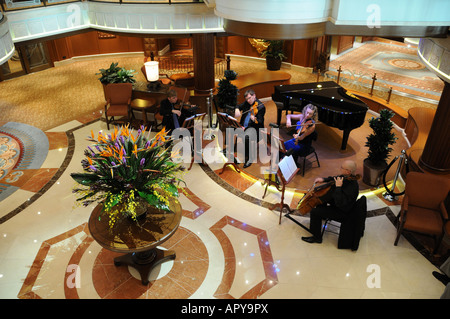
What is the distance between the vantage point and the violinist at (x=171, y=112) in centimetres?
667

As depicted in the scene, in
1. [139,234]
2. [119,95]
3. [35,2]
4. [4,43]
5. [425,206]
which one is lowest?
[425,206]

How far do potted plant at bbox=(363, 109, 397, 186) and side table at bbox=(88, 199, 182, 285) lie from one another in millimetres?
3555

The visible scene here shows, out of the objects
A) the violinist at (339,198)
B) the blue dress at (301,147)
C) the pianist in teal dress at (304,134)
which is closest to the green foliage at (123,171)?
the violinist at (339,198)

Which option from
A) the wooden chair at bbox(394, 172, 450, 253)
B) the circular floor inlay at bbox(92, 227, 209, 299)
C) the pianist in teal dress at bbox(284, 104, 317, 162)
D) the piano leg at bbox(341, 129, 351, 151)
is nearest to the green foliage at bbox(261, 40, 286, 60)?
the piano leg at bbox(341, 129, 351, 151)

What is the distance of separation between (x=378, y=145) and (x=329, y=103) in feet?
4.72

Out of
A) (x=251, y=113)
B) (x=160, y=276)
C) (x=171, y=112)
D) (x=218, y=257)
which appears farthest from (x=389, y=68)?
(x=160, y=276)

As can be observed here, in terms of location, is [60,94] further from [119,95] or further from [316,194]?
[316,194]

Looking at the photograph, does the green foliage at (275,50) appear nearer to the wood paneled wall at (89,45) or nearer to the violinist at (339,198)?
the wood paneled wall at (89,45)

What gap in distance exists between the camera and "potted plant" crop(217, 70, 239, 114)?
7.69 m

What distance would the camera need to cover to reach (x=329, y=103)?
6.91 m

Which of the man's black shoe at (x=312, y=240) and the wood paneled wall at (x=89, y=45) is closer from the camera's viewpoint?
the man's black shoe at (x=312, y=240)

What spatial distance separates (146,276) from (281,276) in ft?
5.64

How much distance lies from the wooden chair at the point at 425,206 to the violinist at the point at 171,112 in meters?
4.08
